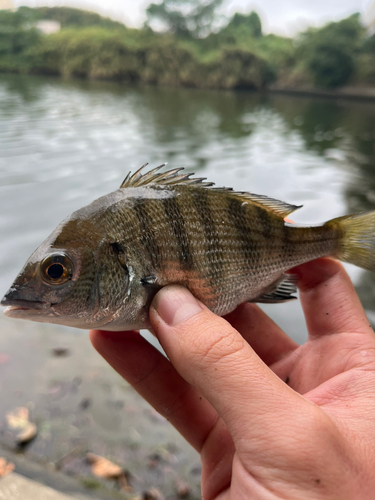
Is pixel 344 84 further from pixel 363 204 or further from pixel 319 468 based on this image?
pixel 319 468

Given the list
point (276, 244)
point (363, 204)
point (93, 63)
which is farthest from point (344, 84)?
point (276, 244)

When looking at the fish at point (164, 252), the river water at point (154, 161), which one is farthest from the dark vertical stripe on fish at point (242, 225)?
the river water at point (154, 161)

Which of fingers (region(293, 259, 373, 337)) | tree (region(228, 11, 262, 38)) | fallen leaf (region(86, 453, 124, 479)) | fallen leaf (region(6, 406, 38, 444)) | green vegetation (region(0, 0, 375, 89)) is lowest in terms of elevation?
fallen leaf (region(86, 453, 124, 479))

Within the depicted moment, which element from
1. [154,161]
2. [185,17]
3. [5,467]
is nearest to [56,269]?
[5,467]

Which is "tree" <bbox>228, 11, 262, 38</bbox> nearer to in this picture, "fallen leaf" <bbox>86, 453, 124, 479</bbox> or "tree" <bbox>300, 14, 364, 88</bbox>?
"tree" <bbox>300, 14, 364, 88</bbox>

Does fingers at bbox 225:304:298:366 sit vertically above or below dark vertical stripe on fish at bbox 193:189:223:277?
below

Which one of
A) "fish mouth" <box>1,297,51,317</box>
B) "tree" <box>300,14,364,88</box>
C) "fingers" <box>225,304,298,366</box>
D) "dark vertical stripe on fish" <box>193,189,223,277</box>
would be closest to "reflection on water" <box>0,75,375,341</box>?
"fingers" <box>225,304,298,366</box>
